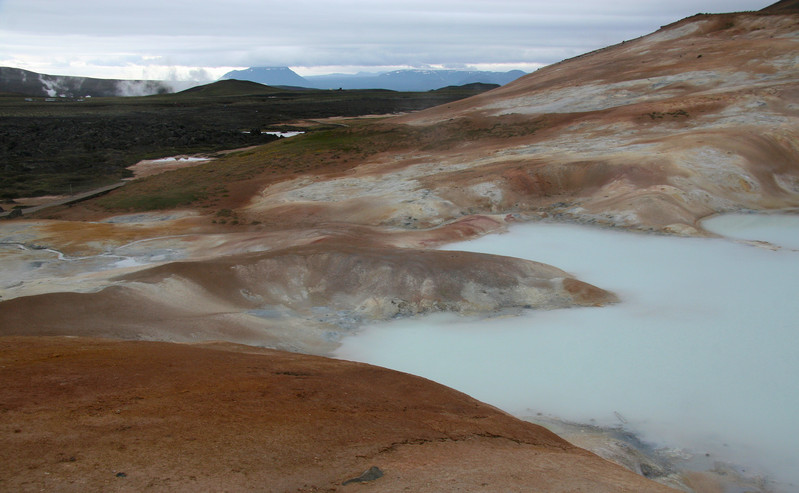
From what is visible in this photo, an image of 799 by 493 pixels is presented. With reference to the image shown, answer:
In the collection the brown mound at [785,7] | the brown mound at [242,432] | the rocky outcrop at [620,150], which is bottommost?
the brown mound at [242,432]

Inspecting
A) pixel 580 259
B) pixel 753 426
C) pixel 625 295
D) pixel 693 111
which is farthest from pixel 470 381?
pixel 693 111

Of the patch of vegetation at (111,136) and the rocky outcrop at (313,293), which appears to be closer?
the rocky outcrop at (313,293)

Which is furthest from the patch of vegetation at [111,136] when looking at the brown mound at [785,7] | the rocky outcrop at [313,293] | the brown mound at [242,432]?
the brown mound at [785,7]

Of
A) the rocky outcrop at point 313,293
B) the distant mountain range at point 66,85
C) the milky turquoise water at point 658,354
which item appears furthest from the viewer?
the distant mountain range at point 66,85

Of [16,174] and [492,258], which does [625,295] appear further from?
[16,174]

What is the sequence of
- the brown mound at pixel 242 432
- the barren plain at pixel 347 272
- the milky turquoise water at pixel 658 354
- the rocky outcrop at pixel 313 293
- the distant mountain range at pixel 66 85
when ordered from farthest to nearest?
the distant mountain range at pixel 66 85 < the rocky outcrop at pixel 313 293 < the milky turquoise water at pixel 658 354 < the barren plain at pixel 347 272 < the brown mound at pixel 242 432

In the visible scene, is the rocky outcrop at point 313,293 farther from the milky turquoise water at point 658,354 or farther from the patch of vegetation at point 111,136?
the patch of vegetation at point 111,136

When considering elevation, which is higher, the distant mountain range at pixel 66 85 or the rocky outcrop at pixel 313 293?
the distant mountain range at pixel 66 85

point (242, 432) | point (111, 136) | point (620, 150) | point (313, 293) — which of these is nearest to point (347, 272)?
point (313, 293)
